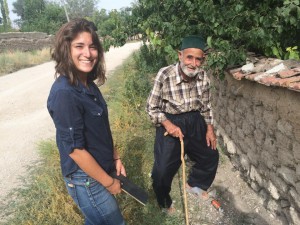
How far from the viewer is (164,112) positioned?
3.16 meters

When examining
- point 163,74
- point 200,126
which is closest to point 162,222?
point 200,126

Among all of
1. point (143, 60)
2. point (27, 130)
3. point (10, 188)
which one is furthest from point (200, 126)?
point (143, 60)

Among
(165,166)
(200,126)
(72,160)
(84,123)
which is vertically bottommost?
(165,166)

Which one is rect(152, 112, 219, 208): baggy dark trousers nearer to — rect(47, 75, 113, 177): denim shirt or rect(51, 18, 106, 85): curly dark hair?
rect(47, 75, 113, 177): denim shirt

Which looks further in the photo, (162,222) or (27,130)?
(27,130)

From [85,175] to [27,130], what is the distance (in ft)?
16.0

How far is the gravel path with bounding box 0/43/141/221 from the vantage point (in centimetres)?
458

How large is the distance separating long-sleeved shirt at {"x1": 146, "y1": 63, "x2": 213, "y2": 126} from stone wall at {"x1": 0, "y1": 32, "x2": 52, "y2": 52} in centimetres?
1998

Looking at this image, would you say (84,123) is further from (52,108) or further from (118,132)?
(118,132)

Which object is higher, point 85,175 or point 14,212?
point 85,175

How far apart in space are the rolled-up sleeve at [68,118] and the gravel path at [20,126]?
8.77 feet

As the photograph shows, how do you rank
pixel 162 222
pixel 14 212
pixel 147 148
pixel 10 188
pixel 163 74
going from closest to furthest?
pixel 163 74
pixel 162 222
pixel 14 212
pixel 10 188
pixel 147 148

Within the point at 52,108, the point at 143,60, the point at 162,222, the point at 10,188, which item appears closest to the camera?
the point at 52,108

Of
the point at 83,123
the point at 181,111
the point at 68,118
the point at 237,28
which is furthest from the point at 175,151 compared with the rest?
the point at 237,28
